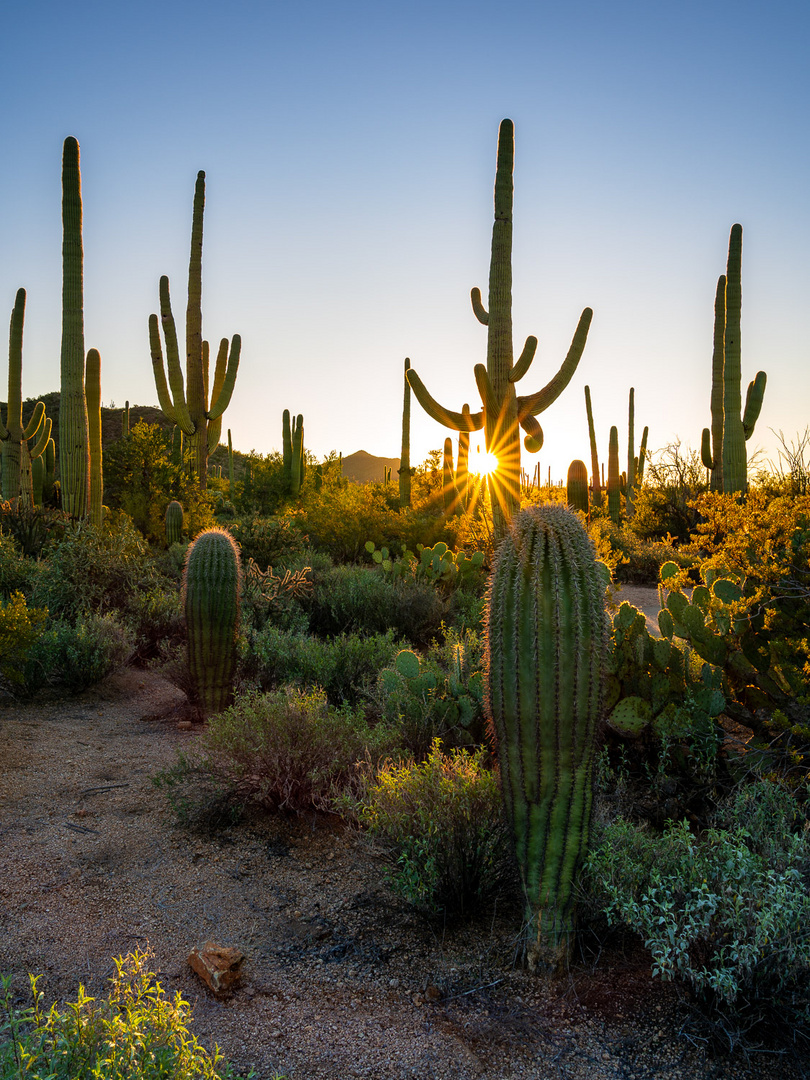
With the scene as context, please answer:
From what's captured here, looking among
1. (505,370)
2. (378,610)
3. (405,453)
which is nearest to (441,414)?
(505,370)

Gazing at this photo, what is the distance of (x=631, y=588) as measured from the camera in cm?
1523

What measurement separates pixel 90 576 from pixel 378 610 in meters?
3.74

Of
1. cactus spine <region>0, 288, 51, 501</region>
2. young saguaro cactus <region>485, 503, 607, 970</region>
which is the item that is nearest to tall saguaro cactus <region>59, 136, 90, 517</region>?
cactus spine <region>0, 288, 51, 501</region>

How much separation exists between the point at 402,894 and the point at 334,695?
11.1 ft

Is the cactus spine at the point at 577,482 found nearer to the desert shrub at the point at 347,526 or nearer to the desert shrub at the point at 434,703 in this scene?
the desert shrub at the point at 347,526

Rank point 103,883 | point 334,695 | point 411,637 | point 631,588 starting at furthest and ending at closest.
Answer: point 631,588, point 411,637, point 334,695, point 103,883

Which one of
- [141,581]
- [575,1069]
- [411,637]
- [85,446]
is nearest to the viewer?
[575,1069]

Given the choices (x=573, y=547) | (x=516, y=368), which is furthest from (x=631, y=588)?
(x=573, y=547)

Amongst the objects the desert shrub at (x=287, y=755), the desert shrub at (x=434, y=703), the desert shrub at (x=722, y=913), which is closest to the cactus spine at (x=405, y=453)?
the desert shrub at (x=434, y=703)

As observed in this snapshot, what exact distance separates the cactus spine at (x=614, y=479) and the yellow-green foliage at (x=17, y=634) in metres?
18.2

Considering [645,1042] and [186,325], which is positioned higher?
[186,325]

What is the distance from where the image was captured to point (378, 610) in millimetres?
9156

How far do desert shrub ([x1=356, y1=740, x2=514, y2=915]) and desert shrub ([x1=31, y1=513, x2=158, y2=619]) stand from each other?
5.89 meters

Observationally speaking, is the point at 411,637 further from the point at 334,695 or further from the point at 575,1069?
the point at 575,1069
